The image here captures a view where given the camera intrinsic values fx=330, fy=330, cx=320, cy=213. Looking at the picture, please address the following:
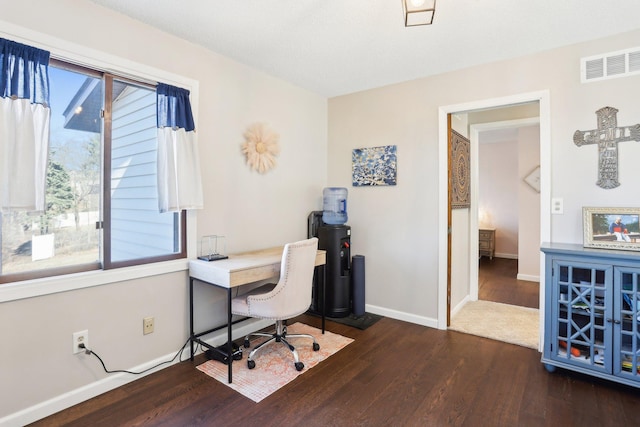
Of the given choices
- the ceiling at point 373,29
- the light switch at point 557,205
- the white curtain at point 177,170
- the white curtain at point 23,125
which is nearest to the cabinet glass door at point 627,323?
the light switch at point 557,205

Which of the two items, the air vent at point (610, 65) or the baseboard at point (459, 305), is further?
the baseboard at point (459, 305)

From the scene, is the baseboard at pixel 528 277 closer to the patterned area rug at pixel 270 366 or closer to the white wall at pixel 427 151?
the white wall at pixel 427 151

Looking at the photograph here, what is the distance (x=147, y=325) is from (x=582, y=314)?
3129 mm

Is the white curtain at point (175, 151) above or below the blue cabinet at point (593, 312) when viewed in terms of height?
above

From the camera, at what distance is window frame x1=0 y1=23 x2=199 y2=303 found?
72.9 inches

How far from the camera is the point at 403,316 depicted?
354cm

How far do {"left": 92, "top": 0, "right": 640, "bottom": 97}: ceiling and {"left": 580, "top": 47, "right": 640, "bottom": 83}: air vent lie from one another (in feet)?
0.54

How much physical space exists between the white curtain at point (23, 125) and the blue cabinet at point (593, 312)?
133 inches

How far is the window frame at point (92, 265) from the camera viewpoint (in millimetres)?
1853

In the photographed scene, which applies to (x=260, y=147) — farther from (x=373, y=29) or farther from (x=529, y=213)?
(x=529, y=213)

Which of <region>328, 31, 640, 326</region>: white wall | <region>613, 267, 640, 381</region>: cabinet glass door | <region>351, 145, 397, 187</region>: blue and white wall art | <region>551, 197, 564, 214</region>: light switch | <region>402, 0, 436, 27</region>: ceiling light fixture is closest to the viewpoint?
<region>402, 0, 436, 27</region>: ceiling light fixture

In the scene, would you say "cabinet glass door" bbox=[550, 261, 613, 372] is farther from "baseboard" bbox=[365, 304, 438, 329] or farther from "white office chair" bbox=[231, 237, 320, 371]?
"white office chair" bbox=[231, 237, 320, 371]

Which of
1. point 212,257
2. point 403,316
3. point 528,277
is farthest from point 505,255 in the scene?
point 212,257

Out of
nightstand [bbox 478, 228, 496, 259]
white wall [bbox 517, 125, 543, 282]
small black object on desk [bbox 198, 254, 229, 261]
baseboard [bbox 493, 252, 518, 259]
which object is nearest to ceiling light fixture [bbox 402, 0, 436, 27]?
small black object on desk [bbox 198, 254, 229, 261]
